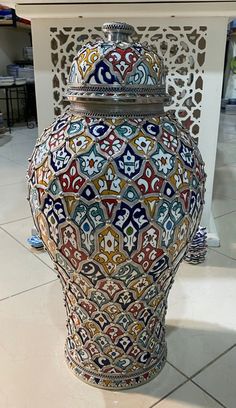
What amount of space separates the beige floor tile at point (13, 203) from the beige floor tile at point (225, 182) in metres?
0.85

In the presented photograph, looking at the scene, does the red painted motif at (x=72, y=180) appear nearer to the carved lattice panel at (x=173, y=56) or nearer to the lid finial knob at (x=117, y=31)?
the lid finial knob at (x=117, y=31)

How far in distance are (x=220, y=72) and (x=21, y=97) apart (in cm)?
305

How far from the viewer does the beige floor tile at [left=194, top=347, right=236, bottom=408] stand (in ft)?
2.60

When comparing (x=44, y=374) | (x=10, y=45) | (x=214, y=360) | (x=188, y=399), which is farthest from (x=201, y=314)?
(x=10, y=45)

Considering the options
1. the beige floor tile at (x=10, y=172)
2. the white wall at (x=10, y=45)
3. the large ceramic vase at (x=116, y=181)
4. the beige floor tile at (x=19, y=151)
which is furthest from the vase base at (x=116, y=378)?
the white wall at (x=10, y=45)

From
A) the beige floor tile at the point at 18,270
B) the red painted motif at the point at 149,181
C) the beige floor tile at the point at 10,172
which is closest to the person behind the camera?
the red painted motif at the point at 149,181

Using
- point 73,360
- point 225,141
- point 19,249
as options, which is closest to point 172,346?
point 73,360

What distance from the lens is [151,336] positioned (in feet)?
2.67

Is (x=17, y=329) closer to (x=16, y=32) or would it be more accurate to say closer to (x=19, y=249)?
(x=19, y=249)

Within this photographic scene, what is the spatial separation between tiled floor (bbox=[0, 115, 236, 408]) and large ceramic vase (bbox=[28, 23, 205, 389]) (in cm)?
21

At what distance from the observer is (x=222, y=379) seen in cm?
83

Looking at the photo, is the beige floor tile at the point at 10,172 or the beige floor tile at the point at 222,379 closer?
the beige floor tile at the point at 222,379

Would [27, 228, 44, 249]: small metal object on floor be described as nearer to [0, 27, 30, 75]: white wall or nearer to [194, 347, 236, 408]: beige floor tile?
[194, 347, 236, 408]: beige floor tile

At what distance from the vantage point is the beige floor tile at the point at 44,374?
783 mm
